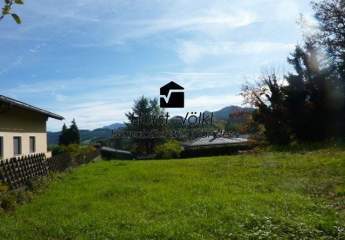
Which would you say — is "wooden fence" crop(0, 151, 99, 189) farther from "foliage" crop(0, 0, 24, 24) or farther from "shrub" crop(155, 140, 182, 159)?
"shrub" crop(155, 140, 182, 159)

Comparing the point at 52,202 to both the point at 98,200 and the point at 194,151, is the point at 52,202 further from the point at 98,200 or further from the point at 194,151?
the point at 194,151

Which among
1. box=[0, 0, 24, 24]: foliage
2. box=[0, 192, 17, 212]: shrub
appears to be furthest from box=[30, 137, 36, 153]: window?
box=[0, 0, 24, 24]: foliage

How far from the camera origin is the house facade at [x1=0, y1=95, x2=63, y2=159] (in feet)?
61.4

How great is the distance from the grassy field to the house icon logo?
261 cm

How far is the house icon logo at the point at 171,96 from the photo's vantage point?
1388 centimetres

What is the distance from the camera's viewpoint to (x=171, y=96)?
14.3m

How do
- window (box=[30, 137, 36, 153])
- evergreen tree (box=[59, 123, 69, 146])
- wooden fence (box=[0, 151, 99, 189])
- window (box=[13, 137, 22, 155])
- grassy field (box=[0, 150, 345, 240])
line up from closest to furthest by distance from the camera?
grassy field (box=[0, 150, 345, 240]) < wooden fence (box=[0, 151, 99, 189]) < window (box=[13, 137, 22, 155]) < window (box=[30, 137, 36, 153]) < evergreen tree (box=[59, 123, 69, 146])

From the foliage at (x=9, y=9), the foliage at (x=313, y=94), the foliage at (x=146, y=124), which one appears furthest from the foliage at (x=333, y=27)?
the foliage at (x=9, y=9)

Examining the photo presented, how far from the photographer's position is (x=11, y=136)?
19.9 meters

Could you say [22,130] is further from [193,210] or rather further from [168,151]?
[168,151]

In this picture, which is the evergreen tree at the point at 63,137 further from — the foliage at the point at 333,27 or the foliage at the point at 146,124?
the foliage at the point at 333,27

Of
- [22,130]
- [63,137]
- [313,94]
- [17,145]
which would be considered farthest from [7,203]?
[63,137]

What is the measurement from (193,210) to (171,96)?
6.77 meters

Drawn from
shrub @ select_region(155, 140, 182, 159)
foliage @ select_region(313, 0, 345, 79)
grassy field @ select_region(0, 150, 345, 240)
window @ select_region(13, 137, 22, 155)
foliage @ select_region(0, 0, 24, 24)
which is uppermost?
foliage @ select_region(313, 0, 345, 79)
